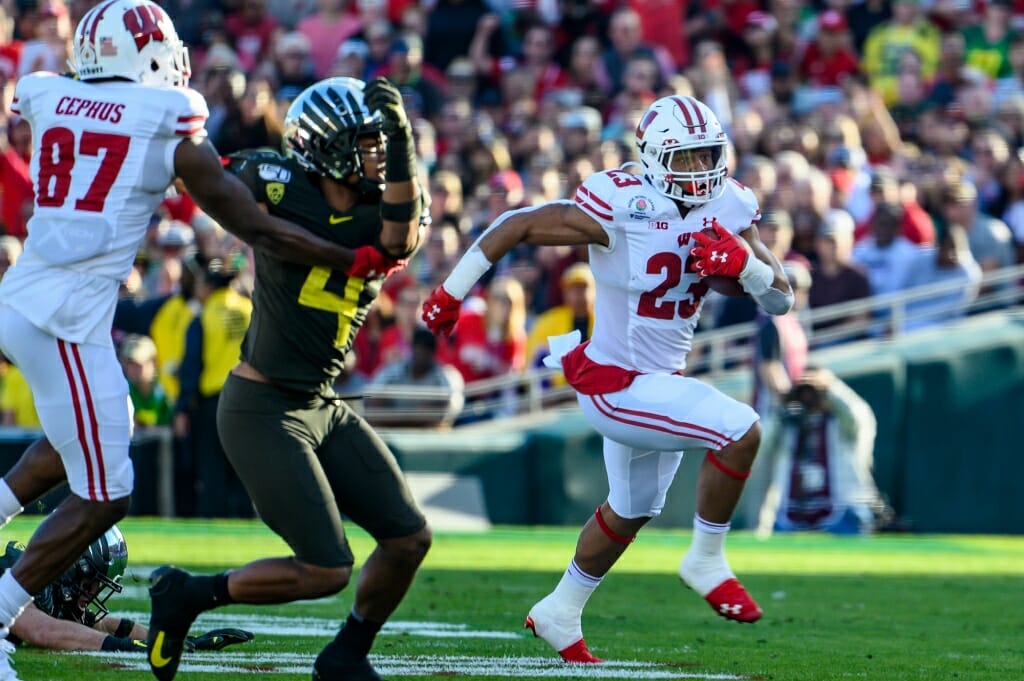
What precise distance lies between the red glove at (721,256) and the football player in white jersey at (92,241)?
1532 mm

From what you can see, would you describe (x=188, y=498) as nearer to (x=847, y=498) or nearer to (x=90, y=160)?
Answer: (x=847, y=498)

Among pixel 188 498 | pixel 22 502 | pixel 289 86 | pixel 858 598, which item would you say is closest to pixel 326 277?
pixel 22 502

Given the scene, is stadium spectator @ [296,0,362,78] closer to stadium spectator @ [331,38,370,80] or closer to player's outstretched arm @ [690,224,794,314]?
stadium spectator @ [331,38,370,80]

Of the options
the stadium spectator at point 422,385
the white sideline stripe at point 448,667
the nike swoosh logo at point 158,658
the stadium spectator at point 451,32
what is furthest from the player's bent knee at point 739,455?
the stadium spectator at point 451,32

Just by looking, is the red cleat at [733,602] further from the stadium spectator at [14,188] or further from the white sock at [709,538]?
the stadium spectator at [14,188]

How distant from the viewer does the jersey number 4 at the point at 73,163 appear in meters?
5.71

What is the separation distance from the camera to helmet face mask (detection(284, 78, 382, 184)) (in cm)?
593

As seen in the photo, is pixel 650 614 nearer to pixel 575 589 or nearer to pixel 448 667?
pixel 575 589

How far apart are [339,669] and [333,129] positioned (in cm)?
175

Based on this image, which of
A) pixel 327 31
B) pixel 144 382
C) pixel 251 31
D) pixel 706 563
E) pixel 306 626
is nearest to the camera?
pixel 706 563

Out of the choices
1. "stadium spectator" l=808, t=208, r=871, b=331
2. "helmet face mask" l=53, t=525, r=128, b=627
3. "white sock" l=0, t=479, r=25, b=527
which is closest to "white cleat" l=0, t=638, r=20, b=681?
"white sock" l=0, t=479, r=25, b=527

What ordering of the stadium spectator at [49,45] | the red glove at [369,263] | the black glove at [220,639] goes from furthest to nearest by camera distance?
the stadium spectator at [49,45], the black glove at [220,639], the red glove at [369,263]

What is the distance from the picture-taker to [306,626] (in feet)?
25.7

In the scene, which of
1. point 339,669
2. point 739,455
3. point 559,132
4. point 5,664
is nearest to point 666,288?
point 739,455
